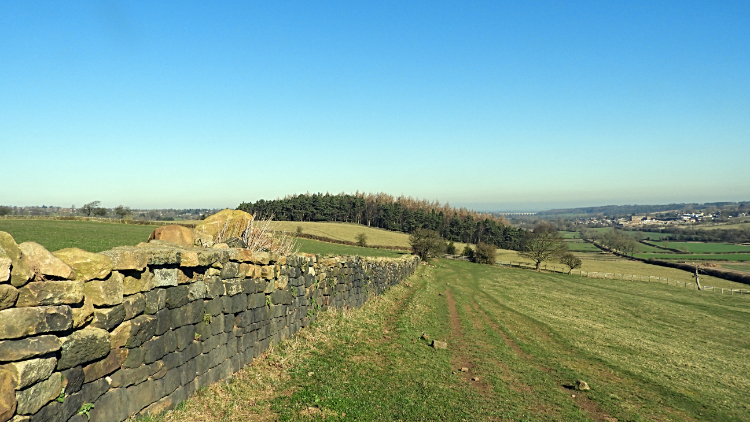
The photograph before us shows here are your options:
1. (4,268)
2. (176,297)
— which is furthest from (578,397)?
(4,268)

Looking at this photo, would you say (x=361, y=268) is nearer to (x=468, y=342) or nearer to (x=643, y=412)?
(x=468, y=342)

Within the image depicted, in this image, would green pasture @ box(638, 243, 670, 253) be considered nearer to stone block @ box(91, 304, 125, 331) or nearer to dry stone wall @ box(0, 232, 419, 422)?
dry stone wall @ box(0, 232, 419, 422)

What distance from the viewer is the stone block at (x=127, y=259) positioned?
6059mm

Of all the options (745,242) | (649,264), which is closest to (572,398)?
(649,264)

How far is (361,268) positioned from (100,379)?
1536cm

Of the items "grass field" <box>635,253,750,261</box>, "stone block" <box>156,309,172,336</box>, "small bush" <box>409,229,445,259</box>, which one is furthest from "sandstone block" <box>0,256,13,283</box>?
"grass field" <box>635,253,750,261</box>

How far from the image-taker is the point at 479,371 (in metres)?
13.0

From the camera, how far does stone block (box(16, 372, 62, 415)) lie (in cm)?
455

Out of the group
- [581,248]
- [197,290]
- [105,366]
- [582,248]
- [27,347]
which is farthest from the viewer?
[582,248]

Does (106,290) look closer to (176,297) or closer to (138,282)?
(138,282)

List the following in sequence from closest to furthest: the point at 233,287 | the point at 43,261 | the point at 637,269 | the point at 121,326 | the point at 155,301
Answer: the point at 43,261 → the point at 121,326 → the point at 155,301 → the point at 233,287 → the point at 637,269

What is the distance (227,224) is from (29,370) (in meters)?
10.7

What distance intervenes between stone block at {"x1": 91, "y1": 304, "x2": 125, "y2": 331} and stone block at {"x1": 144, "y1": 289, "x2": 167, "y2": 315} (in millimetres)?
513

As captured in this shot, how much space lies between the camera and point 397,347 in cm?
1392
